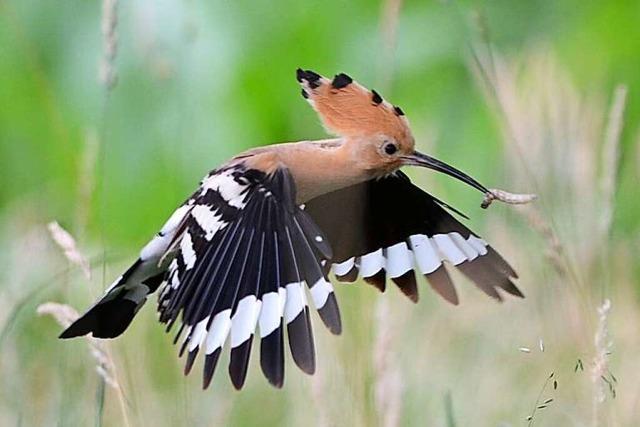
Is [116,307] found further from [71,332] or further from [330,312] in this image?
[330,312]

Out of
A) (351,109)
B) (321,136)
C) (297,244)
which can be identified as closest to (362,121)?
(351,109)

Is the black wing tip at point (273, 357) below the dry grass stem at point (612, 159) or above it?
above

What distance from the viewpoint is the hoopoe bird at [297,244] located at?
1795mm

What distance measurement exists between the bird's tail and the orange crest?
28 cm

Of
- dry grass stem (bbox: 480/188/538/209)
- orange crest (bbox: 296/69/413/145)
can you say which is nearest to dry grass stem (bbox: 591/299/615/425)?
dry grass stem (bbox: 480/188/538/209)

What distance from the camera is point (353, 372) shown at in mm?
2078

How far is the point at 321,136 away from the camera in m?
3.53

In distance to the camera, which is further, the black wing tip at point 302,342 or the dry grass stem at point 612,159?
the dry grass stem at point 612,159

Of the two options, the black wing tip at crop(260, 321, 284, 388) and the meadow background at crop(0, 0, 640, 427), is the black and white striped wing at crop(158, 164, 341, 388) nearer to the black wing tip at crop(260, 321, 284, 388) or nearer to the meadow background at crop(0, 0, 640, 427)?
the black wing tip at crop(260, 321, 284, 388)

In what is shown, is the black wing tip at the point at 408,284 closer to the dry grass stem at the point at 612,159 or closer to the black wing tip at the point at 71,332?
the dry grass stem at the point at 612,159

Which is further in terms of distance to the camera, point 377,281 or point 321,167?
point 377,281

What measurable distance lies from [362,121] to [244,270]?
0.25m

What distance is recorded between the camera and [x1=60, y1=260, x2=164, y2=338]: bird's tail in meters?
2.05

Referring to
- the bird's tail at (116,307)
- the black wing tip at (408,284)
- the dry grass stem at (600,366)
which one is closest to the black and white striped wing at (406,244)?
the black wing tip at (408,284)
